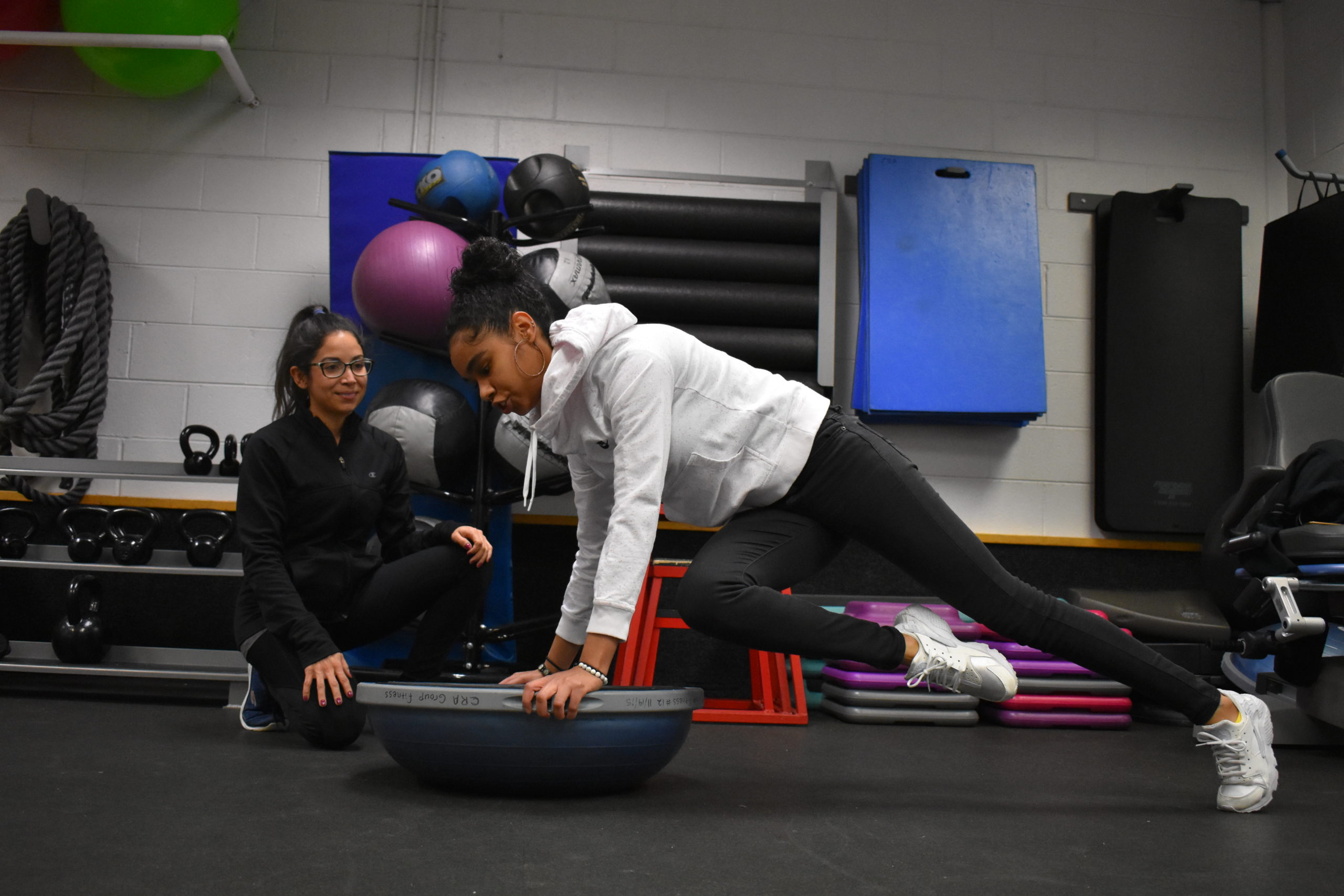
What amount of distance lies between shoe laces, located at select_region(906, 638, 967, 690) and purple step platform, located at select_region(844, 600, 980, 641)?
1295mm

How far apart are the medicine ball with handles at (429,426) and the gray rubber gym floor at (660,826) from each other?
971 mm

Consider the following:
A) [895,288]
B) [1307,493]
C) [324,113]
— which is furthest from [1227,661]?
[324,113]

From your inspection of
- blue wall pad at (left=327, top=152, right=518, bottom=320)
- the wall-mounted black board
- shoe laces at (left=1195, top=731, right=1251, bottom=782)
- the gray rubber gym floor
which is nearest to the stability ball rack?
blue wall pad at (left=327, top=152, right=518, bottom=320)

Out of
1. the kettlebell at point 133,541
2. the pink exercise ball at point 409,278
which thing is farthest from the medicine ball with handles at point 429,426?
the kettlebell at point 133,541

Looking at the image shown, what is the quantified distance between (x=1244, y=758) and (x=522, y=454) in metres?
2.07

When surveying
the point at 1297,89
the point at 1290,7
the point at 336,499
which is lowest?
the point at 336,499

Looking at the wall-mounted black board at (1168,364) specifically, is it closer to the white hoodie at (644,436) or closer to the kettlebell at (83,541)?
the white hoodie at (644,436)

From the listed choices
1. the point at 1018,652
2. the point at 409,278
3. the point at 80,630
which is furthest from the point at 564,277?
the point at 1018,652

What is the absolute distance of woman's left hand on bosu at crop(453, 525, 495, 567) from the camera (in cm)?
253

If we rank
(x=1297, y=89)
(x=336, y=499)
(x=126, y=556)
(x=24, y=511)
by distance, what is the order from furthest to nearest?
(x=1297, y=89) → (x=24, y=511) → (x=126, y=556) → (x=336, y=499)

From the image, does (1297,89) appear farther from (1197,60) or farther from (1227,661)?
(1227,661)

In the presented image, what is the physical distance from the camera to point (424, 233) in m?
3.24

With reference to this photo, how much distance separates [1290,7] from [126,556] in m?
5.00

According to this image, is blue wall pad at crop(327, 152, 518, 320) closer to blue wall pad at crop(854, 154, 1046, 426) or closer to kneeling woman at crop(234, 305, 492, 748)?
kneeling woman at crop(234, 305, 492, 748)
